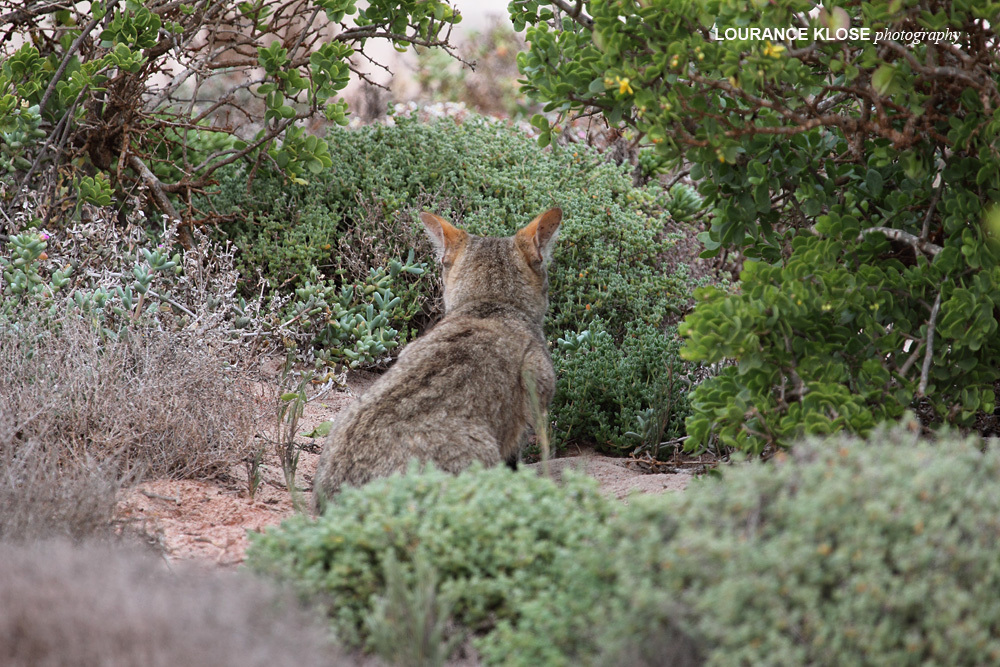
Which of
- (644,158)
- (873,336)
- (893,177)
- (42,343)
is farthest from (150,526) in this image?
(644,158)

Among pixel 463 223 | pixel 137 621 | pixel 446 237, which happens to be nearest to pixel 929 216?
pixel 446 237

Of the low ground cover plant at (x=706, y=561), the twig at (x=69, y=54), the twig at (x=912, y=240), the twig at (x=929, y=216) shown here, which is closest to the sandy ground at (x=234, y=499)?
the low ground cover plant at (x=706, y=561)

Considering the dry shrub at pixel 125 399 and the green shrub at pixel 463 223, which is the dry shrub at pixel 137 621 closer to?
the dry shrub at pixel 125 399

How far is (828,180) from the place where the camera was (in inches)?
161

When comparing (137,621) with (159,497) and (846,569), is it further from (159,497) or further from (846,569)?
(159,497)

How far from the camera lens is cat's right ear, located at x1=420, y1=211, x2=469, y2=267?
526 centimetres

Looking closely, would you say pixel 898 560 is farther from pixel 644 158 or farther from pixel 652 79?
pixel 644 158

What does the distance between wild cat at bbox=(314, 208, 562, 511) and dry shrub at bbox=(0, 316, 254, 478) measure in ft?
3.06

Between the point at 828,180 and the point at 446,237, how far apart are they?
211 cm

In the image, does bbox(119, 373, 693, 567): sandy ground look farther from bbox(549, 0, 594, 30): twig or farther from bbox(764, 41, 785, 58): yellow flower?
bbox(549, 0, 594, 30): twig

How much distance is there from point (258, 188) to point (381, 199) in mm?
950

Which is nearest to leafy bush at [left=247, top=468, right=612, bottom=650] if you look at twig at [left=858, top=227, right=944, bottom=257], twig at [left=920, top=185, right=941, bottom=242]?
twig at [left=858, top=227, right=944, bottom=257]

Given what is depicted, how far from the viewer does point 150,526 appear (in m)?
4.09

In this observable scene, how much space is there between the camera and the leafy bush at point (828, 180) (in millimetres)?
→ 3449
